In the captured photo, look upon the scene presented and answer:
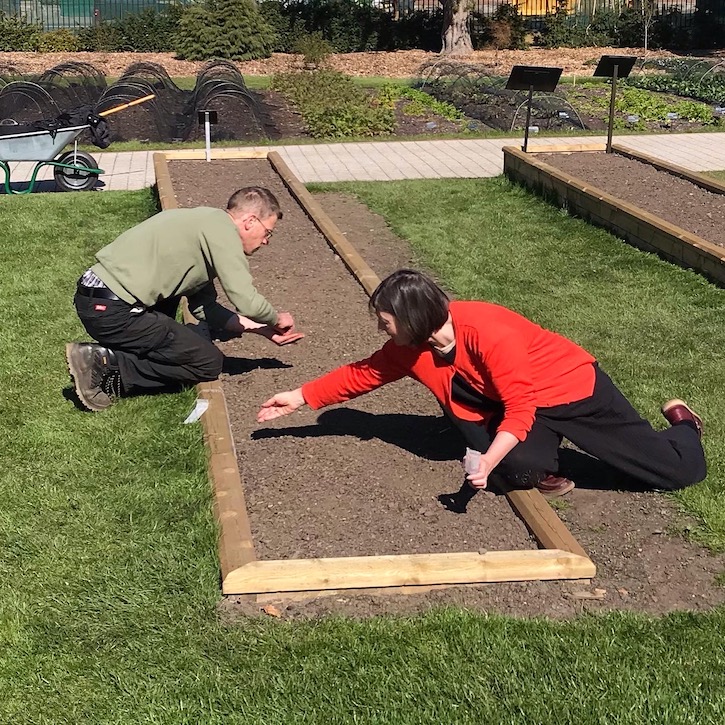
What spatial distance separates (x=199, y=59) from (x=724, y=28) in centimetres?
1703

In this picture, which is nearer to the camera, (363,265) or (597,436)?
(597,436)

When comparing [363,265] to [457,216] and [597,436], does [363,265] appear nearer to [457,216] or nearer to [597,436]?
[457,216]

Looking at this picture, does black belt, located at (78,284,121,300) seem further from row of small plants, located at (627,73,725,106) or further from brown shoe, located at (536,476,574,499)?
row of small plants, located at (627,73,725,106)

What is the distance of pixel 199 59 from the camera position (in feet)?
90.2

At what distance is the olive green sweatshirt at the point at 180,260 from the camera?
5219 mm

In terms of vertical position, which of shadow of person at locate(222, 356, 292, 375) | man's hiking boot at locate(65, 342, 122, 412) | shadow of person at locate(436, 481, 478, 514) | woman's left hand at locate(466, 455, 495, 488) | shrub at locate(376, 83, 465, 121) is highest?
shrub at locate(376, 83, 465, 121)

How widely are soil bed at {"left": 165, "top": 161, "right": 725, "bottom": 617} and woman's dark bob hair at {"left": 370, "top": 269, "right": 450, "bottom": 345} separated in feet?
2.90

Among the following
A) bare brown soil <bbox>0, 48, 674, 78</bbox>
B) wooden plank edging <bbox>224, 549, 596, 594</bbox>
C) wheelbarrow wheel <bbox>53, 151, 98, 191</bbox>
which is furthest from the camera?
bare brown soil <bbox>0, 48, 674, 78</bbox>

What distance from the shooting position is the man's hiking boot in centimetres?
548

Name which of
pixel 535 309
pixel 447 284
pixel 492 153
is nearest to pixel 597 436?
pixel 535 309

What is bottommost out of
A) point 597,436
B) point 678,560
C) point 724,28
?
point 678,560

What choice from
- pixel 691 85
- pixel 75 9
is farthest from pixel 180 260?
pixel 75 9

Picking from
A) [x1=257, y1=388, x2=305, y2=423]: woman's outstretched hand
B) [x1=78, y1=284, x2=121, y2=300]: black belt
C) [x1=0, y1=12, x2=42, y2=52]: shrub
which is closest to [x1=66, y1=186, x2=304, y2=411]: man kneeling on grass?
[x1=78, y1=284, x2=121, y2=300]: black belt

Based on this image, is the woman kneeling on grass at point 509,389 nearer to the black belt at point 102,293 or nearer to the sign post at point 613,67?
the black belt at point 102,293
